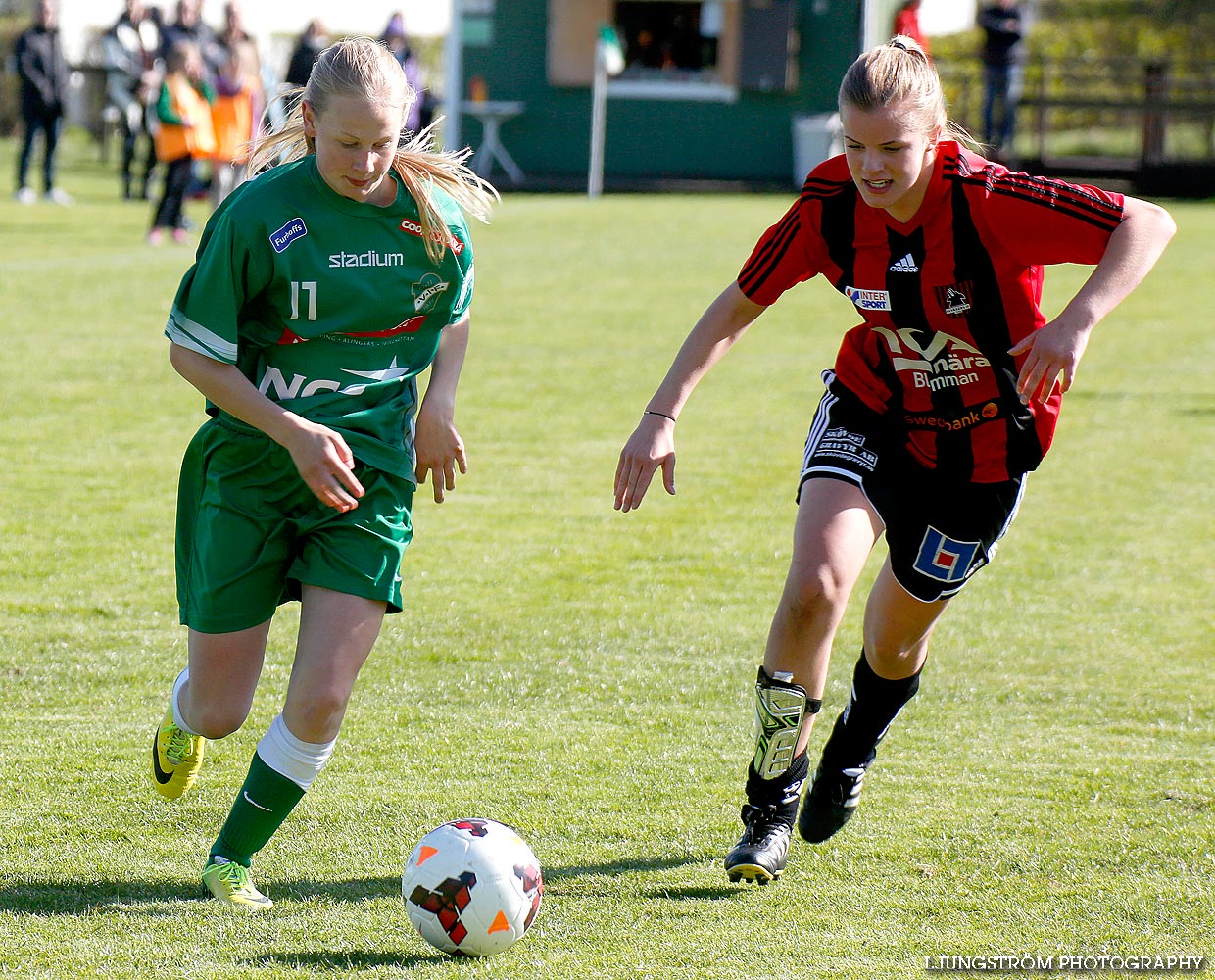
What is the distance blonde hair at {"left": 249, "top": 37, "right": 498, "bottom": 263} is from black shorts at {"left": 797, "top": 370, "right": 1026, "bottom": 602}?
3.44ft

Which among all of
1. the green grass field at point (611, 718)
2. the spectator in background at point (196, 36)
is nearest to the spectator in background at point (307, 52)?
the spectator in background at point (196, 36)

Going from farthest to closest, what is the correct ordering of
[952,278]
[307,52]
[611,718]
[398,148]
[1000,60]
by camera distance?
[1000,60]
[307,52]
[611,718]
[398,148]
[952,278]

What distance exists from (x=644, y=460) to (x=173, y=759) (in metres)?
1.38

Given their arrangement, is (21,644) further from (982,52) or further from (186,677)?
(982,52)

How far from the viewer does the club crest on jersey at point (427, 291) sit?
12.1 ft

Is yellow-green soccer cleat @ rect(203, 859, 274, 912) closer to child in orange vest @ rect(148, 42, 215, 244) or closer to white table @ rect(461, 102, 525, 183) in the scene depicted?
child in orange vest @ rect(148, 42, 215, 244)

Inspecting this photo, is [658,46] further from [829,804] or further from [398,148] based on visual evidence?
[829,804]

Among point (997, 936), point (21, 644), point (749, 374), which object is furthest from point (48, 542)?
point (749, 374)

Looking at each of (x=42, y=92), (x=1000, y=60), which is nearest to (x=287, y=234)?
(x=42, y=92)

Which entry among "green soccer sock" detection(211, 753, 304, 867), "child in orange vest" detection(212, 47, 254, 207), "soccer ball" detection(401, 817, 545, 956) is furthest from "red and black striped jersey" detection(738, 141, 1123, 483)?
"child in orange vest" detection(212, 47, 254, 207)

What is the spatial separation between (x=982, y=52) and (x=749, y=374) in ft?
46.0

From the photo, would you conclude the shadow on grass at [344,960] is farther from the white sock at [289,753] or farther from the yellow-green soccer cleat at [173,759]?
the yellow-green soccer cleat at [173,759]

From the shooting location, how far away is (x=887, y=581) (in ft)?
13.0

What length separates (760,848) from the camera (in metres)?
3.71
